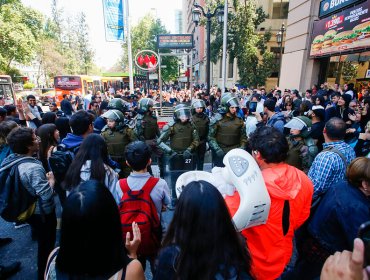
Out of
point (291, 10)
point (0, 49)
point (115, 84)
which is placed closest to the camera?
point (291, 10)

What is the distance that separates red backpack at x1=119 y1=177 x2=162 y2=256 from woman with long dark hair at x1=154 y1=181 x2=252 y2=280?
847mm

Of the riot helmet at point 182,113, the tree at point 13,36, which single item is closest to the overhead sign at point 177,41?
the riot helmet at point 182,113

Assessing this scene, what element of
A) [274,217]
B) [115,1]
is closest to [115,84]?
[115,1]

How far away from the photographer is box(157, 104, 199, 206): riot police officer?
14.3ft

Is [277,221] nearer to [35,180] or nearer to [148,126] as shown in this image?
[35,180]

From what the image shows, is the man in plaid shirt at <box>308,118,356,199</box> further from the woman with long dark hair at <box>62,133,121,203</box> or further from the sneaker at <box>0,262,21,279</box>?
the sneaker at <box>0,262,21,279</box>

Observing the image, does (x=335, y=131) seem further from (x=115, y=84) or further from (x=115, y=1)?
(x=115, y=84)

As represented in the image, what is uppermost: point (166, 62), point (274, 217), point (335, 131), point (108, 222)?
point (166, 62)

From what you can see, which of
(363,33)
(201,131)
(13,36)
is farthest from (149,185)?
(13,36)

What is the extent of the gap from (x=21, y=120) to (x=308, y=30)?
A: 13.4 m

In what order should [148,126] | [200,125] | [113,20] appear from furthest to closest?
[113,20]
[148,126]
[200,125]

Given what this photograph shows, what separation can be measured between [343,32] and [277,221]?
11.2m

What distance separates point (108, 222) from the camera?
1244 millimetres

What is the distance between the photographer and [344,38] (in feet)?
31.8
